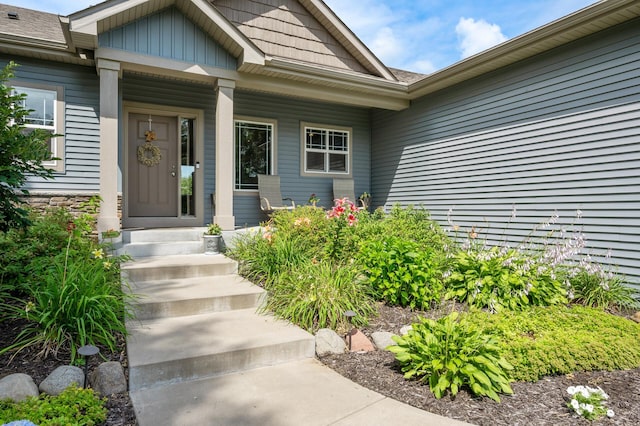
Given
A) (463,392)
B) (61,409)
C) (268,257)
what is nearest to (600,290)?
(463,392)

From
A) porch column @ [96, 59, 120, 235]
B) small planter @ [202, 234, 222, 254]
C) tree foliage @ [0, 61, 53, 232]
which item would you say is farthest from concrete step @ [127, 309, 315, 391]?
porch column @ [96, 59, 120, 235]

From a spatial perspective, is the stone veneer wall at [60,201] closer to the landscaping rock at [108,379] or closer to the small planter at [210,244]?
the small planter at [210,244]

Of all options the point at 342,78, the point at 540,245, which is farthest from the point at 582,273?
the point at 342,78

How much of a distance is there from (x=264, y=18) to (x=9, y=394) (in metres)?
7.23

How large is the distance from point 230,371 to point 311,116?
6.33m

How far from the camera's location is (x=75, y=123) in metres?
5.97

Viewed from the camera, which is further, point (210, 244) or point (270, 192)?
point (270, 192)

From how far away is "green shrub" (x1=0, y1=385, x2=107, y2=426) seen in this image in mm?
1892

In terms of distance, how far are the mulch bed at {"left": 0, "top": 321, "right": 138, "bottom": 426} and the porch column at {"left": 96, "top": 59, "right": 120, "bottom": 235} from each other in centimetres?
242

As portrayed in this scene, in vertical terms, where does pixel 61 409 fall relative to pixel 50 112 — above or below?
below

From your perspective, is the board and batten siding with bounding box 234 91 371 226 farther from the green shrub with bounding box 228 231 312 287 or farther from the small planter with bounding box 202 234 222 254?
the green shrub with bounding box 228 231 312 287

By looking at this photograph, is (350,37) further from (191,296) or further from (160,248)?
(191,296)

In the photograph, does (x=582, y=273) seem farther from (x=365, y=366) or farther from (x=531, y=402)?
(x=365, y=366)

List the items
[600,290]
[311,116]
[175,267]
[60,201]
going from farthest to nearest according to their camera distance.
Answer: [311,116], [60,201], [600,290], [175,267]
